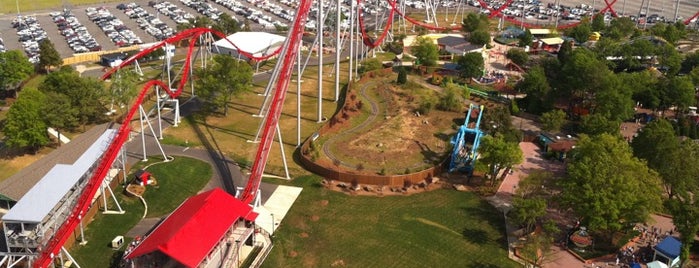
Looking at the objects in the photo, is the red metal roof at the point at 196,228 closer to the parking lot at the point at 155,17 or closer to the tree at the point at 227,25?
the tree at the point at 227,25

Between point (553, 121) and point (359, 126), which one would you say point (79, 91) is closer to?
point (359, 126)

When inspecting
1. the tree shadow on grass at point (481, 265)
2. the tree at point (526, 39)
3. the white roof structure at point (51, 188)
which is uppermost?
the tree at point (526, 39)

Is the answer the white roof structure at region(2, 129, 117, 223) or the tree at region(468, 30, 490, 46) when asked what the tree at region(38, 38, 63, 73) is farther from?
the tree at region(468, 30, 490, 46)

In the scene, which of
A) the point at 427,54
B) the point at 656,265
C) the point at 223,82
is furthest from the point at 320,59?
the point at 656,265

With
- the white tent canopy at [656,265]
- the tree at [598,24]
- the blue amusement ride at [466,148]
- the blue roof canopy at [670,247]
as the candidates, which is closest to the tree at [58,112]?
the blue amusement ride at [466,148]

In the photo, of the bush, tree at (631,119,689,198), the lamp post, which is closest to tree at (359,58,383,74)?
the bush
